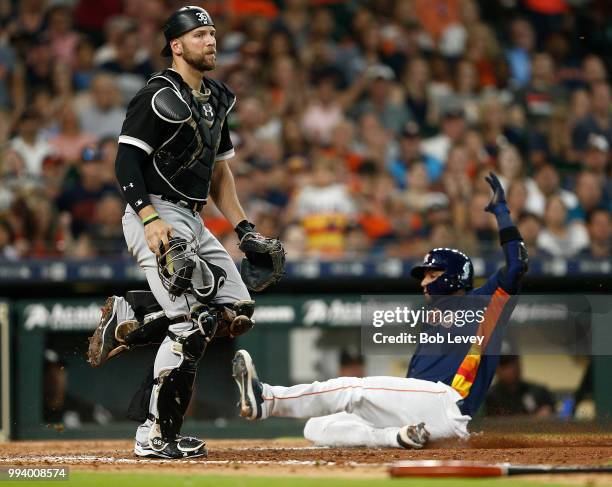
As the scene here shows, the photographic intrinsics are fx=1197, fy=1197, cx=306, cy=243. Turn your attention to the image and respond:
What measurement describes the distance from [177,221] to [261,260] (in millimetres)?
569

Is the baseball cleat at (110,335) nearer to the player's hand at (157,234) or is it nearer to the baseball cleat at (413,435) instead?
the player's hand at (157,234)

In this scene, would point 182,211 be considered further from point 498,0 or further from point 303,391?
point 498,0

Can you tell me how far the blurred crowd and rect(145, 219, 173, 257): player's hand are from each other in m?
4.12

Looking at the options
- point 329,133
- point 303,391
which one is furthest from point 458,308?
point 329,133

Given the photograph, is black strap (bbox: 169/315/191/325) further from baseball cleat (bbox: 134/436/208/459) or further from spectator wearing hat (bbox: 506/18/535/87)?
spectator wearing hat (bbox: 506/18/535/87)

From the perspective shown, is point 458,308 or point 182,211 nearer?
point 182,211

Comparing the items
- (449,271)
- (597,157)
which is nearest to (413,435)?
(449,271)

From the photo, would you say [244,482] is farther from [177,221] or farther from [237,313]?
[177,221]

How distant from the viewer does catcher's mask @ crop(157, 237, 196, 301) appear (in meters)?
5.23

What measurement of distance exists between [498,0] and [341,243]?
15.4 ft

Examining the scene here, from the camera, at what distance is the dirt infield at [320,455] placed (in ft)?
16.4

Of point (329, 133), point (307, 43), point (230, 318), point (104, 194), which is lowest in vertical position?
point (230, 318)

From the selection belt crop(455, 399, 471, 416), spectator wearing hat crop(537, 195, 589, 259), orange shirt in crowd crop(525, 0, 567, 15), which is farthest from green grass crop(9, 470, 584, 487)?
orange shirt in crowd crop(525, 0, 567, 15)

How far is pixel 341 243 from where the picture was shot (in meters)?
9.89
